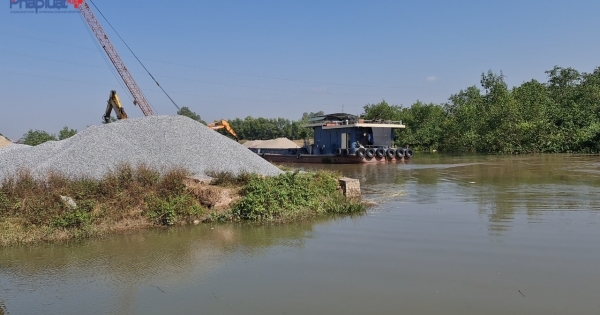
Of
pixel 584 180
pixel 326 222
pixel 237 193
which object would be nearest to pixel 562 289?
pixel 326 222

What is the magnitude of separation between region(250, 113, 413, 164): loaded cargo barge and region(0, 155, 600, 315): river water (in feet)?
56.7

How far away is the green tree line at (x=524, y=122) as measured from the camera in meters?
33.5

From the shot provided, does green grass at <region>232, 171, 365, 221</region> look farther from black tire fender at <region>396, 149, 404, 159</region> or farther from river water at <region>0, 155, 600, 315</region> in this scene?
black tire fender at <region>396, 149, 404, 159</region>

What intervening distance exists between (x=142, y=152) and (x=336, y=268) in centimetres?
678

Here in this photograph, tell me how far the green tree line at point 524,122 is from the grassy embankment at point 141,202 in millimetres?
28820

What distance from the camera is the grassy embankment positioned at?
307 inches

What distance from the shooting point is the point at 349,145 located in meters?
28.2

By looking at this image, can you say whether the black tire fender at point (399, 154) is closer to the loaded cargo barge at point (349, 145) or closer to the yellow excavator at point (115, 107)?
the loaded cargo barge at point (349, 145)

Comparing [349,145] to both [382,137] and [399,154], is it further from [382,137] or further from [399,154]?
[399,154]

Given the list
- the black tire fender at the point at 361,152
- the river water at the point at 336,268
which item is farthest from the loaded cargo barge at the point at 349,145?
the river water at the point at 336,268

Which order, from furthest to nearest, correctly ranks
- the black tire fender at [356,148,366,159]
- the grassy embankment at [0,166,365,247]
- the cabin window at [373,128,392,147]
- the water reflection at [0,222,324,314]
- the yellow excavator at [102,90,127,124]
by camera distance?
the cabin window at [373,128,392,147], the black tire fender at [356,148,366,159], the yellow excavator at [102,90,127,124], the grassy embankment at [0,166,365,247], the water reflection at [0,222,324,314]

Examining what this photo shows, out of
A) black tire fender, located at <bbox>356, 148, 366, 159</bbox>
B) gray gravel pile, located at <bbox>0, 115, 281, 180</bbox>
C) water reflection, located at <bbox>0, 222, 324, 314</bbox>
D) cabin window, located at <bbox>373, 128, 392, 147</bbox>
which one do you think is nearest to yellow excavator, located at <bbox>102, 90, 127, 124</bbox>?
gray gravel pile, located at <bbox>0, 115, 281, 180</bbox>

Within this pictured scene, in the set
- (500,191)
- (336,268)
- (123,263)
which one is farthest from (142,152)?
(500,191)

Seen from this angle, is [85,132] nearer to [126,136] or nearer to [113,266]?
[126,136]
